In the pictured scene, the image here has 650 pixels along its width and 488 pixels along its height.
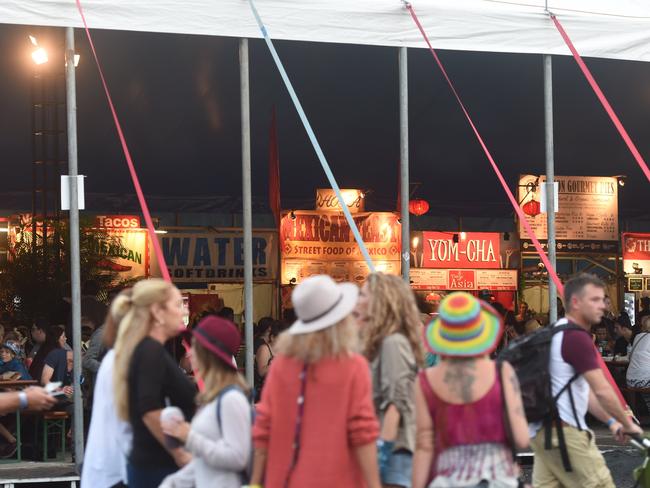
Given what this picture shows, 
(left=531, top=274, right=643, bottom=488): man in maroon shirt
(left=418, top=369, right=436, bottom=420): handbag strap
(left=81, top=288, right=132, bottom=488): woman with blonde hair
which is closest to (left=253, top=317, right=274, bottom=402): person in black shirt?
(left=531, top=274, right=643, bottom=488): man in maroon shirt

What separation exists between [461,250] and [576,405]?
1288cm

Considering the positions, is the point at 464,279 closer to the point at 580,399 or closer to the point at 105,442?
the point at 580,399

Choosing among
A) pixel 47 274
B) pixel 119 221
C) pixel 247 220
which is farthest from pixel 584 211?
pixel 247 220

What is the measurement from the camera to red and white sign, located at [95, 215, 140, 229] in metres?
15.5

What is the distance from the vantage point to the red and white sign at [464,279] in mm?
17359

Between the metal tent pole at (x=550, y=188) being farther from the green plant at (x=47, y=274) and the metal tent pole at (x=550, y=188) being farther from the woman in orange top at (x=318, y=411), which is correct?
the green plant at (x=47, y=274)

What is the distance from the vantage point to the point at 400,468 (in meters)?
4.02

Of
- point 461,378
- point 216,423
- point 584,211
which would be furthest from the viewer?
point 584,211

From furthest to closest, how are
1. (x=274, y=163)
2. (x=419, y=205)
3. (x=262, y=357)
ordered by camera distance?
(x=419, y=205) → (x=274, y=163) → (x=262, y=357)

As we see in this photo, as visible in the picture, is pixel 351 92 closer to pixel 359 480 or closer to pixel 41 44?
pixel 41 44

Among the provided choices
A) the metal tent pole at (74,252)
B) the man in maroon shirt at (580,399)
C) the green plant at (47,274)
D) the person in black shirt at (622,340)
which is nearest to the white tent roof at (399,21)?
the metal tent pole at (74,252)

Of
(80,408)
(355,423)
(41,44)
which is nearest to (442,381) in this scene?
(355,423)

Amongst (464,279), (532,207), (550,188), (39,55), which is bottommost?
(464,279)

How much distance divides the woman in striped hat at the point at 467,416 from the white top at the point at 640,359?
26.1 feet
